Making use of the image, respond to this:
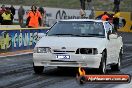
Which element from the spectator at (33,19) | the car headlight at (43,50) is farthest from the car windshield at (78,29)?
the spectator at (33,19)

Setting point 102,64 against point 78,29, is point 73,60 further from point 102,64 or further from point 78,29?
point 78,29

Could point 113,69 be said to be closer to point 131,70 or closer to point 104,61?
point 131,70

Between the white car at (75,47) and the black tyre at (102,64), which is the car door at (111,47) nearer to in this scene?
the white car at (75,47)

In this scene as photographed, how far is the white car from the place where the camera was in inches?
527

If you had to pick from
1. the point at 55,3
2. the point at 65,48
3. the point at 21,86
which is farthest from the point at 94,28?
the point at 55,3

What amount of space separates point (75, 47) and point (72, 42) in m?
0.28

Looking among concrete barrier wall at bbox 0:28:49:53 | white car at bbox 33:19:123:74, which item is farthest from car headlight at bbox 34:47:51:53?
concrete barrier wall at bbox 0:28:49:53

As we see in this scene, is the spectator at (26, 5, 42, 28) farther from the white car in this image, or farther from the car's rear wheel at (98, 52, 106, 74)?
the car's rear wheel at (98, 52, 106, 74)

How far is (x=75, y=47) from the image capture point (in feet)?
43.9

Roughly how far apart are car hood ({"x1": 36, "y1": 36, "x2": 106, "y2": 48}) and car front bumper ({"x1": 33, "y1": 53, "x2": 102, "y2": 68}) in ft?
0.84

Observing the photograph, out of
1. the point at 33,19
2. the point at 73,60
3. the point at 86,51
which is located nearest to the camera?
the point at 73,60

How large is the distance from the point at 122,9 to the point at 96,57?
55.7m

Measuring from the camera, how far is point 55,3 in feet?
241

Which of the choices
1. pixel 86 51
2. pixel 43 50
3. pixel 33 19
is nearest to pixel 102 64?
pixel 86 51
